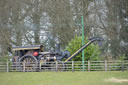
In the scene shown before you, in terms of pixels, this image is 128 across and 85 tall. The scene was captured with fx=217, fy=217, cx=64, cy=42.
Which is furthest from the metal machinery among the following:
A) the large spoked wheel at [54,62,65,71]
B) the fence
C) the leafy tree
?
the leafy tree

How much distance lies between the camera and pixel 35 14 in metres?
25.9

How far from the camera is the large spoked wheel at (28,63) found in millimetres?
17328

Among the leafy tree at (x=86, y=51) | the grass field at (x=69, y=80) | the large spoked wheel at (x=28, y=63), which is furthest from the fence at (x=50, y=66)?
the grass field at (x=69, y=80)

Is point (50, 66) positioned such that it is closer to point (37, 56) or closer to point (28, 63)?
point (37, 56)

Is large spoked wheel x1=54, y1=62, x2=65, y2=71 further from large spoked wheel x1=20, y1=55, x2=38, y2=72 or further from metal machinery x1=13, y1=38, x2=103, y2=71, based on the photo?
large spoked wheel x1=20, y1=55, x2=38, y2=72

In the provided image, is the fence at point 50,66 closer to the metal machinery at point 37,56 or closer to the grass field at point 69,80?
the metal machinery at point 37,56

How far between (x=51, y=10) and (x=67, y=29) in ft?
9.89

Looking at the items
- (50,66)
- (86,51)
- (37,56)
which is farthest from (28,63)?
(86,51)

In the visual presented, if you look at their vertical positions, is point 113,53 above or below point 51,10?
below

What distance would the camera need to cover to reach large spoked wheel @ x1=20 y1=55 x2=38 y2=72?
17.3 m

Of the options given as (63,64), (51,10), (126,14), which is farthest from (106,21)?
(63,64)

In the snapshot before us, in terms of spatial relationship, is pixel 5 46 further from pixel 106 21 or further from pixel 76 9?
pixel 106 21

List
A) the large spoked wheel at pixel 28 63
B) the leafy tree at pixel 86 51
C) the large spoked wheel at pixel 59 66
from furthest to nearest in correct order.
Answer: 1. the leafy tree at pixel 86 51
2. the large spoked wheel at pixel 28 63
3. the large spoked wheel at pixel 59 66

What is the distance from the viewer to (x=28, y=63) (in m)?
17.7
